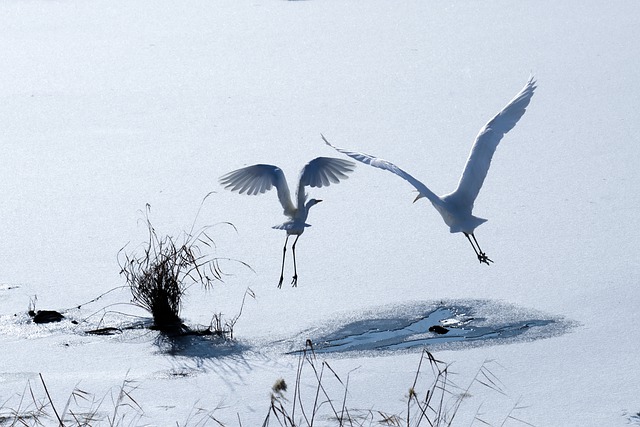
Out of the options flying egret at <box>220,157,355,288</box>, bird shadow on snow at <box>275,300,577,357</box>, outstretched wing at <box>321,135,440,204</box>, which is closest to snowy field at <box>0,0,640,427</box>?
bird shadow on snow at <box>275,300,577,357</box>

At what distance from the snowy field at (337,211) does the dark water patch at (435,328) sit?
0.05ft

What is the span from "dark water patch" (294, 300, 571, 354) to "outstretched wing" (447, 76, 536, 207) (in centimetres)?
37

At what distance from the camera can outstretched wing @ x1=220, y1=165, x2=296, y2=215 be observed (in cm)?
346

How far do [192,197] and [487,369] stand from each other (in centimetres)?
211

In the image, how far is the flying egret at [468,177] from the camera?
3015 millimetres

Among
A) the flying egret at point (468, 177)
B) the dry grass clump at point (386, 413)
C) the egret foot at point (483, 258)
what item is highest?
the flying egret at point (468, 177)

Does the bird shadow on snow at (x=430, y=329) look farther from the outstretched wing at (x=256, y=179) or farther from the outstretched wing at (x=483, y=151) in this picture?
the outstretched wing at (x=256, y=179)

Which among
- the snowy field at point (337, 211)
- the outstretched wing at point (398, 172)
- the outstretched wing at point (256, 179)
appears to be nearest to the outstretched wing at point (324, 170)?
the outstretched wing at point (256, 179)

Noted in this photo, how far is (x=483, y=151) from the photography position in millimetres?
3332

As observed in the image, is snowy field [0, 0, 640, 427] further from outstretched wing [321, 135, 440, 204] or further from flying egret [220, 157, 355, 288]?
outstretched wing [321, 135, 440, 204]

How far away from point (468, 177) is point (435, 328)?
1.74ft

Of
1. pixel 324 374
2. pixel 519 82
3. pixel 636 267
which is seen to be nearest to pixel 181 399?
pixel 324 374

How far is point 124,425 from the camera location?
2453 mm

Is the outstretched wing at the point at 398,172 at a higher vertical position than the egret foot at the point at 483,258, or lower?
higher
